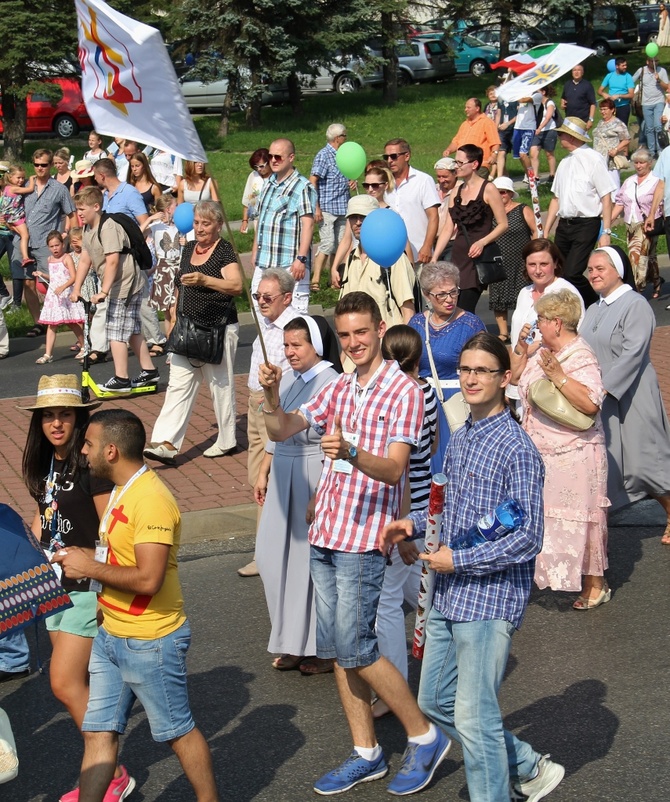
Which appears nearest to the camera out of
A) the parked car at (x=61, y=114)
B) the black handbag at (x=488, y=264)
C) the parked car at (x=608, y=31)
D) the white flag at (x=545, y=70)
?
the black handbag at (x=488, y=264)

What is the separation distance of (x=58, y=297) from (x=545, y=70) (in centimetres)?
578

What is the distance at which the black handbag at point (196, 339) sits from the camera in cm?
934

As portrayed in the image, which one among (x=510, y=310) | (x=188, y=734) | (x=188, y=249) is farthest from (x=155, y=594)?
(x=510, y=310)

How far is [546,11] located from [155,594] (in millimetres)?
37157

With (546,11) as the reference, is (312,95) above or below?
below

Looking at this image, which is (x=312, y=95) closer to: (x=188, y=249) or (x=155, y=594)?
(x=188, y=249)

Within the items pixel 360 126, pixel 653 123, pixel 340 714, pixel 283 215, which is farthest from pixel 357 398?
pixel 360 126

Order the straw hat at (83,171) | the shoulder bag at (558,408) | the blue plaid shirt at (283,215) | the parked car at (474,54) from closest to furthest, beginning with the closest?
the shoulder bag at (558,408) → the blue plaid shirt at (283,215) → the straw hat at (83,171) → the parked car at (474,54)

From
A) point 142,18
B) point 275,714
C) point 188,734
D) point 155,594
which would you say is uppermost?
point 142,18

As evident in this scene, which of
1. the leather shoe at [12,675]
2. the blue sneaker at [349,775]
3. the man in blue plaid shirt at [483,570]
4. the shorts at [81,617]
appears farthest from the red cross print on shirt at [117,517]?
the leather shoe at [12,675]

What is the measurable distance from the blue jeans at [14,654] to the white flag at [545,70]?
8.39 metres

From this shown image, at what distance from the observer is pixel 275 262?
34.5 feet

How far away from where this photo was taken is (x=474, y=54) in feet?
135

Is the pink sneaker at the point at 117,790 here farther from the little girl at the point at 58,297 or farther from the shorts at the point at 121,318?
the little girl at the point at 58,297
